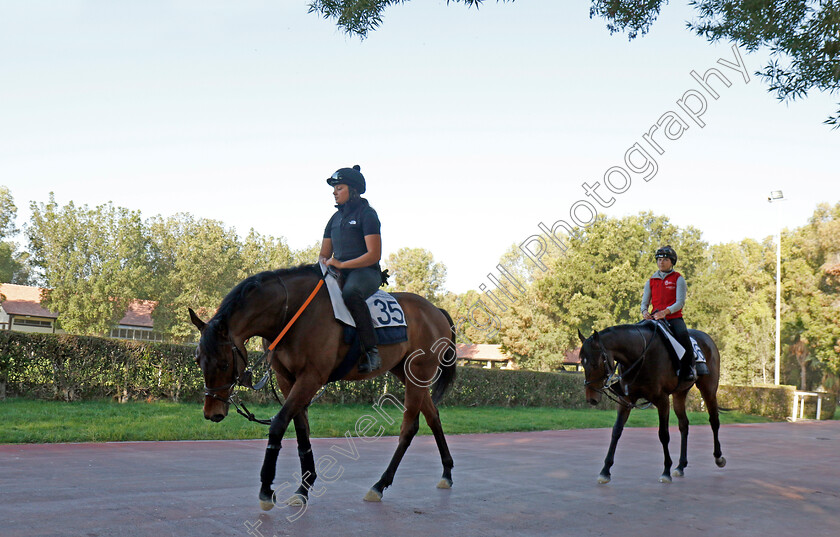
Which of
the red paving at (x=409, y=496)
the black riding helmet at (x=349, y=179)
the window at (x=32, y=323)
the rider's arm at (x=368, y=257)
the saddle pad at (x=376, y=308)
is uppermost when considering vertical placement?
the black riding helmet at (x=349, y=179)

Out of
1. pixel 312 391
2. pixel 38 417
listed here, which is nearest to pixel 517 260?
pixel 38 417

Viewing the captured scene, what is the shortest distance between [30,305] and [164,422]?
57093mm

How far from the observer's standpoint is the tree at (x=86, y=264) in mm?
48219

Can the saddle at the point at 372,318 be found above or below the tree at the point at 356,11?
below

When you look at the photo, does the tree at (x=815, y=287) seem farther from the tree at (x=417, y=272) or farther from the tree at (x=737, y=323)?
the tree at (x=417, y=272)

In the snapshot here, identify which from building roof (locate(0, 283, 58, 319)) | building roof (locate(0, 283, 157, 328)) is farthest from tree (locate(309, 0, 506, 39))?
building roof (locate(0, 283, 58, 319))

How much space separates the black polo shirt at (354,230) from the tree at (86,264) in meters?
46.7

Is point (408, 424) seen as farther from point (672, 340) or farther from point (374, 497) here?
point (672, 340)

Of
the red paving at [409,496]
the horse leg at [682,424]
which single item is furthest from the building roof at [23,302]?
the horse leg at [682,424]

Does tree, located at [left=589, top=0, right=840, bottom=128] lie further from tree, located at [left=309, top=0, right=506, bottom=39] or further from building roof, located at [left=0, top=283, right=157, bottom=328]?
building roof, located at [left=0, top=283, right=157, bottom=328]

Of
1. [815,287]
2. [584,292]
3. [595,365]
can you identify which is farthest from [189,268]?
[595,365]

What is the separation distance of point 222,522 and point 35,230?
169 ft

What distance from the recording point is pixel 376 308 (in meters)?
6.35

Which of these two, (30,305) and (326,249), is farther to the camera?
(30,305)
